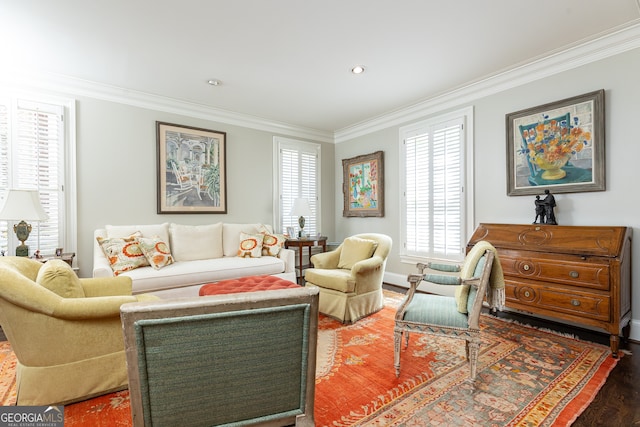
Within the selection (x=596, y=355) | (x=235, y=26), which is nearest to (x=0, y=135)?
(x=235, y=26)

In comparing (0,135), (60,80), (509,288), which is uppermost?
(60,80)

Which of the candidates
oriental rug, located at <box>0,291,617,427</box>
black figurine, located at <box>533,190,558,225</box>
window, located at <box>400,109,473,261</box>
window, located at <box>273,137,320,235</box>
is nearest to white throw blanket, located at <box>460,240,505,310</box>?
oriental rug, located at <box>0,291,617,427</box>

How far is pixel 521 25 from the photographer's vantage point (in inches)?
104

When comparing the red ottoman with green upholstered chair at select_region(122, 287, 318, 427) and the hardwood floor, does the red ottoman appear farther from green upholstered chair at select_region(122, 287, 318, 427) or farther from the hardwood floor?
the hardwood floor

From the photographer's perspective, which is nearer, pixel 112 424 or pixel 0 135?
pixel 112 424

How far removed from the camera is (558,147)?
3150 millimetres

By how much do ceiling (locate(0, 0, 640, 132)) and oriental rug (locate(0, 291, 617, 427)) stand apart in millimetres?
2748

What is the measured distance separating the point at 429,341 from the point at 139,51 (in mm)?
3898

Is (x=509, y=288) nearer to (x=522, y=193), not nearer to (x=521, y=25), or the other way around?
(x=522, y=193)

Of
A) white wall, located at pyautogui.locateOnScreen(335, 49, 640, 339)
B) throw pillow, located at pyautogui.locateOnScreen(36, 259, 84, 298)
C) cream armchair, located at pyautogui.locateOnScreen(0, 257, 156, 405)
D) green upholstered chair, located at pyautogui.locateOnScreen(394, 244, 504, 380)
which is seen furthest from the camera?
white wall, located at pyautogui.locateOnScreen(335, 49, 640, 339)

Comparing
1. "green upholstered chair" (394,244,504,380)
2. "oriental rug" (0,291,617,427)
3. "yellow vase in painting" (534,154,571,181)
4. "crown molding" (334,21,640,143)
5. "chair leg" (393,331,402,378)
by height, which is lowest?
"oriental rug" (0,291,617,427)

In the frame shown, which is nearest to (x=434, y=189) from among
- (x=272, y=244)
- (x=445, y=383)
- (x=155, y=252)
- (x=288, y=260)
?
(x=288, y=260)

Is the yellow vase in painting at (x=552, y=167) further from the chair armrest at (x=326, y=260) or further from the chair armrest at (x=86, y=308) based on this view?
the chair armrest at (x=86, y=308)

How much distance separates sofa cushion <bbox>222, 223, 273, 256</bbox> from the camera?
4.43 meters
